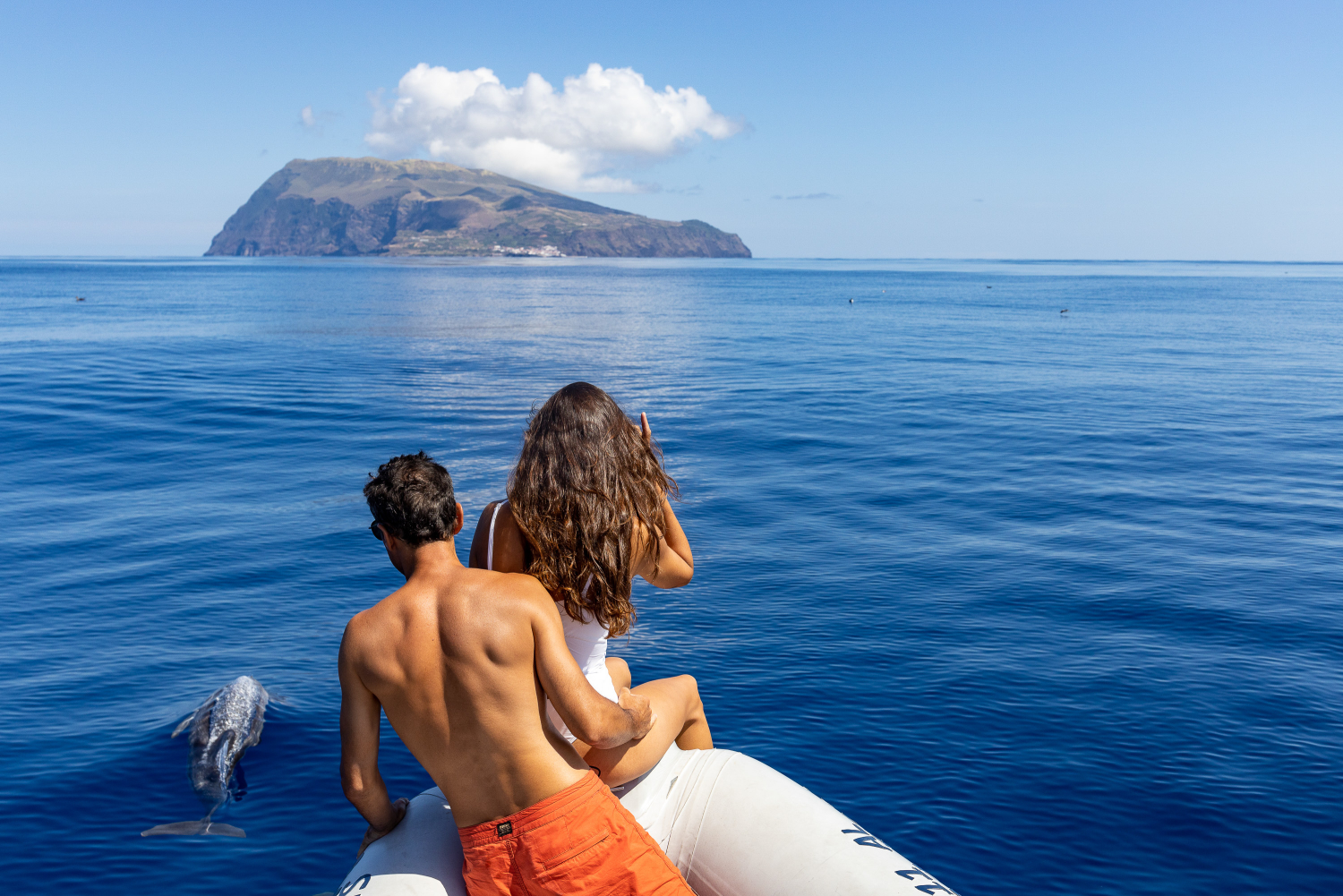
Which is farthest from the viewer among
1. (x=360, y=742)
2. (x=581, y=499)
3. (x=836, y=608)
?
(x=836, y=608)

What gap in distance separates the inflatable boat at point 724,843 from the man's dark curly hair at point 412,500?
141 cm

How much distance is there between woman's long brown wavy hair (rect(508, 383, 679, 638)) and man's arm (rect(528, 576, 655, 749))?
1.12 ft

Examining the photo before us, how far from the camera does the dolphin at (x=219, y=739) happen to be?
23.3 feet

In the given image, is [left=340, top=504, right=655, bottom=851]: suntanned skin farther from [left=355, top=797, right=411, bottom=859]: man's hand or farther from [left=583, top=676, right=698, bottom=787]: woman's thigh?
[left=355, top=797, right=411, bottom=859]: man's hand

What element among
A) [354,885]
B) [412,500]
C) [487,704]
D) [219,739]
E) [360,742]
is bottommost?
[219,739]

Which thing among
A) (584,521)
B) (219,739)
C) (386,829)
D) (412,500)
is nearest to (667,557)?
(584,521)

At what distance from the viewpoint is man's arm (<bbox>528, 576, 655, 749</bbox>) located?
11.1ft

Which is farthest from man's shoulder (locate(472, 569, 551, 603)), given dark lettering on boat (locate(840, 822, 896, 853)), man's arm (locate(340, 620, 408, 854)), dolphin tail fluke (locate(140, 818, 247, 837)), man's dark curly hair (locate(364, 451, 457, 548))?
dolphin tail fluke (locate(140, 818, 247, 837))

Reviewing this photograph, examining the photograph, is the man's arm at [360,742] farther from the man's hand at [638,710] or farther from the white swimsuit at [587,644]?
the man's hand at [638,710]

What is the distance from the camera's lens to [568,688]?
346 centimetres

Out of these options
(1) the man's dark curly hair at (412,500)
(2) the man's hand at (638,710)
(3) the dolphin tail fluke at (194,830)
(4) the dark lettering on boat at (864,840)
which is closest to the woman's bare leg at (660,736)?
(2) the man's hand at (638,710)

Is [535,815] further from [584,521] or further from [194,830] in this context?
[194,830]

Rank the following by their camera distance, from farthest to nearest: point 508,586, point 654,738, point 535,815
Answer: point 654,738 < point 535,815 < point 508,586

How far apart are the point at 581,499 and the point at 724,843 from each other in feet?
5.48
